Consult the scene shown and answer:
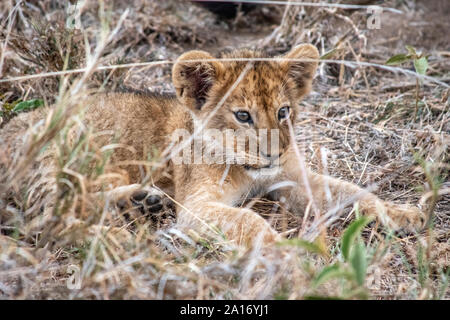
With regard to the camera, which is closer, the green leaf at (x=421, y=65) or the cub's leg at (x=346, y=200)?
the cub's leg at (x=346, y=200)

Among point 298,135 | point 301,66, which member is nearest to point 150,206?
point 301,66

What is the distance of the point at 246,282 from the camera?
8.07 ft

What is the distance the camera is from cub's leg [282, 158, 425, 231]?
3.24 m

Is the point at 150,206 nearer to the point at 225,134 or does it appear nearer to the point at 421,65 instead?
the point at 225,134

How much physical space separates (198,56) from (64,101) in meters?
1.13

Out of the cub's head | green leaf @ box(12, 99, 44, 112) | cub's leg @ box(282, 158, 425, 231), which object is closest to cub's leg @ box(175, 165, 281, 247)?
the cub's head

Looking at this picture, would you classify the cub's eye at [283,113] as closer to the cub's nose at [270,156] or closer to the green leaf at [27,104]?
the cub's nose at [270,156]

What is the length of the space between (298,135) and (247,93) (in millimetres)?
1359

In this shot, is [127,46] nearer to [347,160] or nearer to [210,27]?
[210,27]

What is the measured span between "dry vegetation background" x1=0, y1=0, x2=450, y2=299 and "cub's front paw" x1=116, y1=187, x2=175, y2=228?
3.6 inches

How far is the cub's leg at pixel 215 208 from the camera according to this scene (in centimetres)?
324

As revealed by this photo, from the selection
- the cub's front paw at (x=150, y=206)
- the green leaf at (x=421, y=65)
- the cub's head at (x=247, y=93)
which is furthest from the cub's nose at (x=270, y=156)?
the green leaf at (x=421, y=65)

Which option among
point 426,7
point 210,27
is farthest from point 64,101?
point 426,7

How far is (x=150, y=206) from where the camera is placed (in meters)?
3.50
